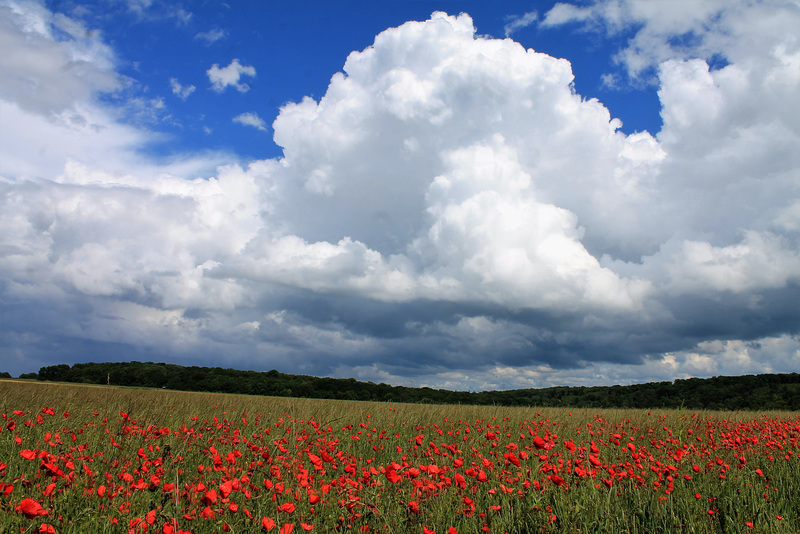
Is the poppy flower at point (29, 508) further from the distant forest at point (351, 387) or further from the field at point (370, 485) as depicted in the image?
the distant forest at point (351, 387)

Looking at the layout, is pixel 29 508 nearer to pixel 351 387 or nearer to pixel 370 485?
pixel 370 485

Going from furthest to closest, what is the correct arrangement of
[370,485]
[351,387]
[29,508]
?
[351,387] < [370,485] < [29,508]

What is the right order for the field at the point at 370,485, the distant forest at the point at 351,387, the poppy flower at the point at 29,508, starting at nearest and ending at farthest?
the poppy flower at the point at 29,508, the field at the point at 370,485, the distant forest at the point at 351,387

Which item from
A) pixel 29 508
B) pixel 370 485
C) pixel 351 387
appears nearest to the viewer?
pixel 29 508

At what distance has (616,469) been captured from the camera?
5.60 metres

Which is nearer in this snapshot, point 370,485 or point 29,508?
point 29,508

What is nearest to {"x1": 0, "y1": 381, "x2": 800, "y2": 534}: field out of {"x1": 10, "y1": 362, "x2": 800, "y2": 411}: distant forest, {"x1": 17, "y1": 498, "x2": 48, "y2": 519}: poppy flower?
{"x1": 17, "y1": 498, "x2": 48, "y2": 519}: poppy flower

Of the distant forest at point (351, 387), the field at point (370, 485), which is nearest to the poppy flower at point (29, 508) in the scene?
the field at point (370, 485)

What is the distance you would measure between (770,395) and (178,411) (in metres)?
38.6

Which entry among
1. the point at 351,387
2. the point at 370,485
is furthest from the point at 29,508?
the point at 351,387

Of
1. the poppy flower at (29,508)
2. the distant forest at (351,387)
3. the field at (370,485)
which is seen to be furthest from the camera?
the distant forest at (351,387)

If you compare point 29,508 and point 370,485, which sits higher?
point 29,508

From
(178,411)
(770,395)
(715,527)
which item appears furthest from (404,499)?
(770,395)

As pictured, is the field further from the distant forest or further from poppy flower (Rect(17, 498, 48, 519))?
the distant forest
